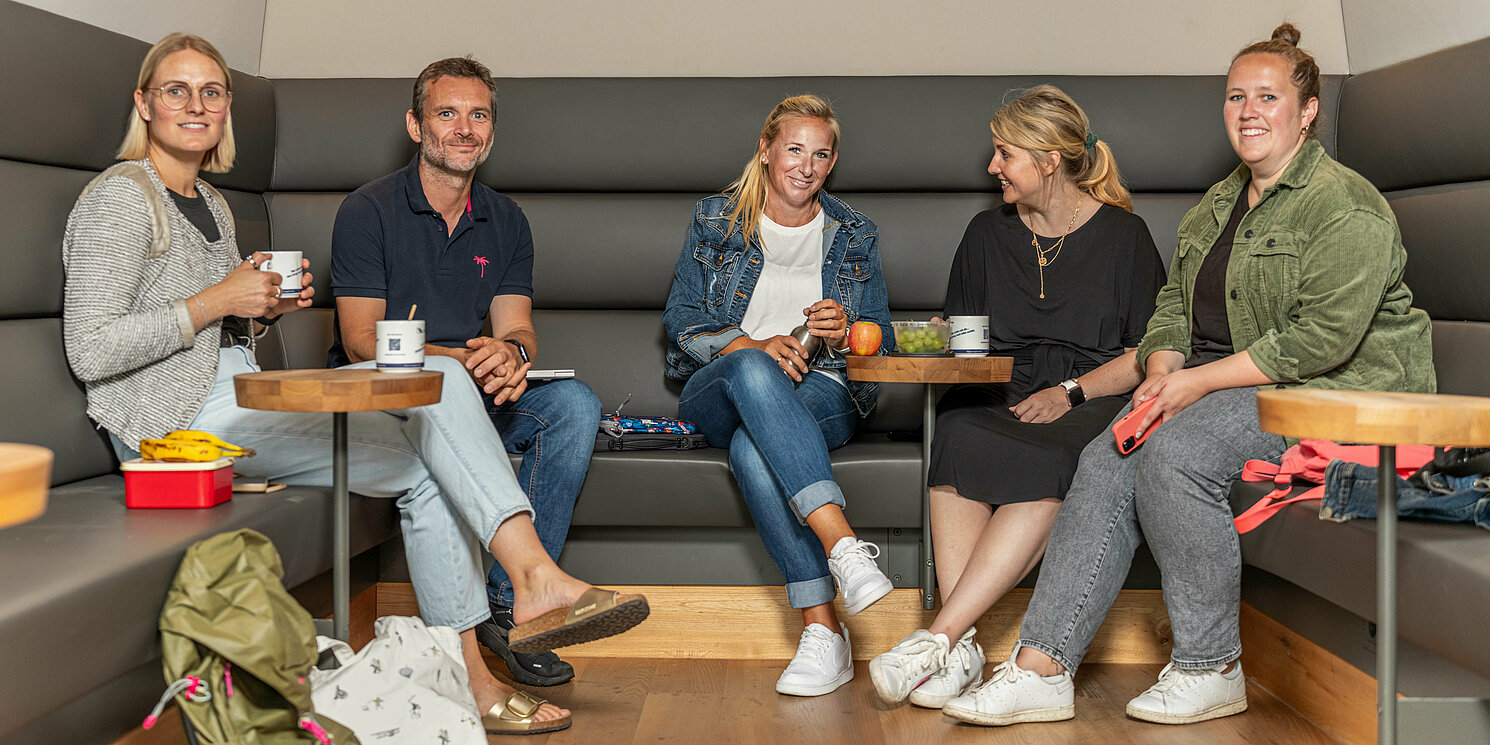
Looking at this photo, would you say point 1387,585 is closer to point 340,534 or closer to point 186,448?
point 340,534

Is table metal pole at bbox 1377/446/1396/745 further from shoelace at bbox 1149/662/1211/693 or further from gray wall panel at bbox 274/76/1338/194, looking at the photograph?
gray wall panel at bbox 274/76/1338/194

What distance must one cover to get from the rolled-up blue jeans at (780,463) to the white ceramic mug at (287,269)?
84 cm

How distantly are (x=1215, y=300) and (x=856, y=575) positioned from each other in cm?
88

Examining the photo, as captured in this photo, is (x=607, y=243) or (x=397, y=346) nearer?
(x=397, y=346)

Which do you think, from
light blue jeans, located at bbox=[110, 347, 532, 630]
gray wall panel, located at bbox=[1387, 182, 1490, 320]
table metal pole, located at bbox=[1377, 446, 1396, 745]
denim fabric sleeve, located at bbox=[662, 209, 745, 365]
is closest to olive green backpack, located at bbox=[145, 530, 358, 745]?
Answer: light blue jeans, located at bbox=[110, 347, 532, 630]

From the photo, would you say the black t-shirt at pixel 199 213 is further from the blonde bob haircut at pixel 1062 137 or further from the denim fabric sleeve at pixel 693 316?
the blonde bob haircut at pixel 1062 137

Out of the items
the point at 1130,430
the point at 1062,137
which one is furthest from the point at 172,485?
the point at 1062,137

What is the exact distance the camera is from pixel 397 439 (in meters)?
2.05

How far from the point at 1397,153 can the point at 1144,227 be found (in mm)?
539

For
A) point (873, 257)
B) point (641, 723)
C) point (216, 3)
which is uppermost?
point (216, 3)

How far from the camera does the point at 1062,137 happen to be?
8.17 feet

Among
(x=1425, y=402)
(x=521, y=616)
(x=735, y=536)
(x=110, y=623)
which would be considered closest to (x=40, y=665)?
(x=110, y=623)

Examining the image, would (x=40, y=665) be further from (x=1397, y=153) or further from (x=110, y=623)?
(x=1397, y=153)

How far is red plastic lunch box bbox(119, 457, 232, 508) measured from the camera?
1.82 meters
